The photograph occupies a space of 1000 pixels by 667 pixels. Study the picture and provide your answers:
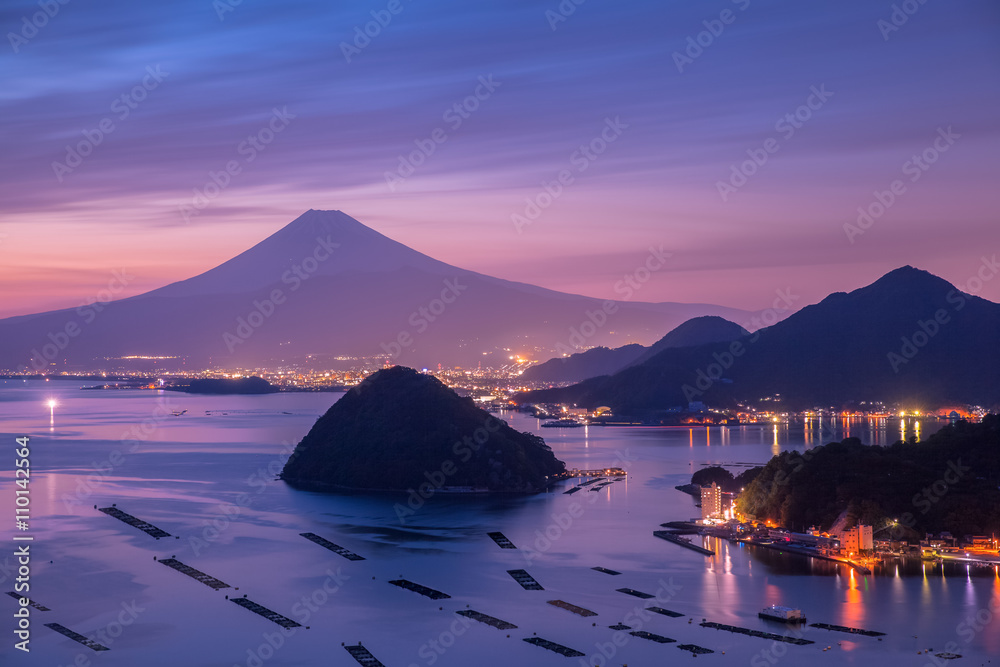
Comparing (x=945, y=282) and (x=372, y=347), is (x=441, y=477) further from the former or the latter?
(x=372, y=347)

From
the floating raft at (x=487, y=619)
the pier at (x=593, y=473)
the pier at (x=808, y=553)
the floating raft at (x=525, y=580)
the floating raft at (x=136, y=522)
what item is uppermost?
the pier at (x=593, y=473)

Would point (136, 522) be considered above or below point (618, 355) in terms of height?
below

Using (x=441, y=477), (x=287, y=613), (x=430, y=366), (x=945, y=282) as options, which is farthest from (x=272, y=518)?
(x=430, y=366)

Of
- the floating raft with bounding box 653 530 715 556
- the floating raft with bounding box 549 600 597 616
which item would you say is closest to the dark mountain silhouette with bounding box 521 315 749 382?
the floating raft with bounding box 653 530 715 556

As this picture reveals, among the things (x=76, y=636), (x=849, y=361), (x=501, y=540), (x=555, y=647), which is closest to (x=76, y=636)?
(x=76, y=636)

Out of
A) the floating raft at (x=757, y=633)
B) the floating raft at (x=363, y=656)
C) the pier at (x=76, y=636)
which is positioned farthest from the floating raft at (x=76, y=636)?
the floating raft at (x=757, y=633)

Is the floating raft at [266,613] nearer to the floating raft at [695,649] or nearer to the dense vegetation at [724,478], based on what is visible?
the floating raft at [695,649]

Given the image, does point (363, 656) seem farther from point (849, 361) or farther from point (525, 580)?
point (849, 361)
